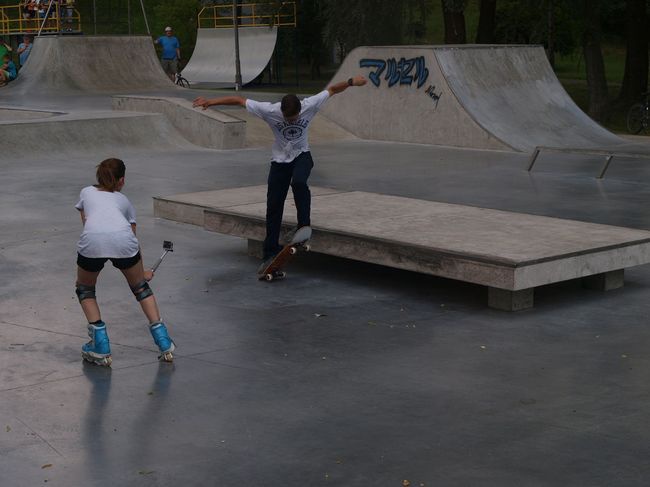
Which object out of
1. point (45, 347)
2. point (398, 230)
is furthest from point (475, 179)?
point (45, 347)

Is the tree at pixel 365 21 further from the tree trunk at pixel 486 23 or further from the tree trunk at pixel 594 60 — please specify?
the tree trunk at pixel 594 60

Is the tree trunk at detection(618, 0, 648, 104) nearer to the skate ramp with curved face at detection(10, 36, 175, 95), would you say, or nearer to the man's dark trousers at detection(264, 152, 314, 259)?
the skate ramp with curved face at detection(10, 36, 175, 95)

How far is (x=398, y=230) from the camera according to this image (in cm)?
872

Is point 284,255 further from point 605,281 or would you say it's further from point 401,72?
point 401,72

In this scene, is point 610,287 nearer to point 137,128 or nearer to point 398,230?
point 398,230

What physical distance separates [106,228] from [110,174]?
34 cm

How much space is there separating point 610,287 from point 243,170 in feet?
29.3

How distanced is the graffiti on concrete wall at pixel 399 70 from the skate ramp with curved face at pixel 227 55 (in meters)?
15.1

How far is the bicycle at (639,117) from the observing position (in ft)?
80.9

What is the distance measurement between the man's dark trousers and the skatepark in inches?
9.9

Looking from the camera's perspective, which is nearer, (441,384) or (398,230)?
(441,384)

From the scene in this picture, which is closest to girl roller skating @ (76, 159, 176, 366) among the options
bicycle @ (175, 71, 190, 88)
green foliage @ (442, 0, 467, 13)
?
green foliage @ (442, 0, 467, 13)

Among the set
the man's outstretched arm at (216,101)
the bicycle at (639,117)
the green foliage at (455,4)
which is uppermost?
the green foliage at (455,4)

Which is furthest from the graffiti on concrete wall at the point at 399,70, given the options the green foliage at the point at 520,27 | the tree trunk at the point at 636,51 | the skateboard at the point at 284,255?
the green foliage at the point at 520,27
